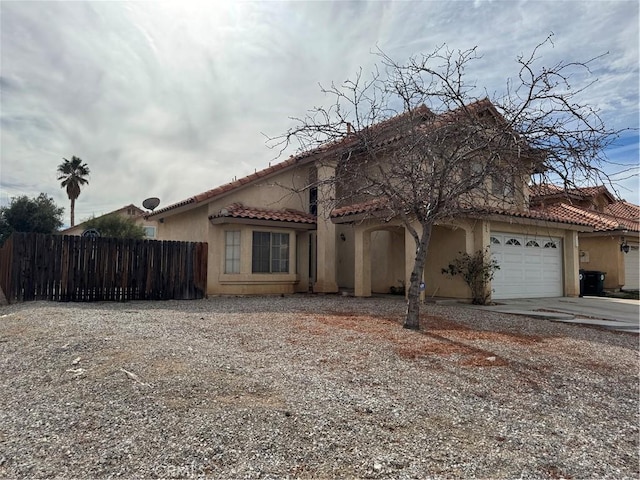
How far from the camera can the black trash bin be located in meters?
18.7

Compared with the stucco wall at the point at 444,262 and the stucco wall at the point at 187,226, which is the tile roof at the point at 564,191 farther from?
the stucco wall at the point at 187,226

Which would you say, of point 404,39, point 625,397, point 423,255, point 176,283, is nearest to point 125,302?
point 176,283

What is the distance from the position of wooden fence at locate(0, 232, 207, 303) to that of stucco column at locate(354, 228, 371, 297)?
533 centimetres

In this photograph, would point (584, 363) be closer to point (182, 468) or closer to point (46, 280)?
point (182, 468)

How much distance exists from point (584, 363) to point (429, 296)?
8.85 meters

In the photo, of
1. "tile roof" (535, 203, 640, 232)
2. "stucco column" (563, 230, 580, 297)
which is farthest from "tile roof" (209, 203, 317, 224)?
"stucco column" (563, 230, 580, 297)

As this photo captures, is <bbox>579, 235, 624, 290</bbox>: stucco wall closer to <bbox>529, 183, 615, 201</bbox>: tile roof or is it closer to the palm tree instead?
<bbox>529, 183, 615, 201</bbox>: tile roof

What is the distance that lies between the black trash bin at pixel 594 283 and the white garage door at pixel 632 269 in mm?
2549

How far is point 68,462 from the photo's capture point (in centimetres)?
316

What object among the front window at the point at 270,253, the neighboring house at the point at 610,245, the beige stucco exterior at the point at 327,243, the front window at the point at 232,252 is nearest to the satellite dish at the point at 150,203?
the beige stucco exterior at the point at 327,243

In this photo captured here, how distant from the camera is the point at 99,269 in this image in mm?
13133

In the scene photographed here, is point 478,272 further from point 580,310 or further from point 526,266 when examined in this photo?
point 526,266

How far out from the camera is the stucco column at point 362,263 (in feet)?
50.9

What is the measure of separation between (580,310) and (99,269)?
14.4 meters
